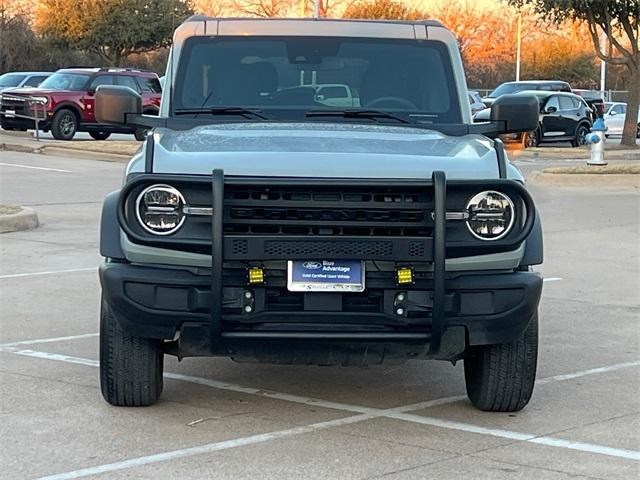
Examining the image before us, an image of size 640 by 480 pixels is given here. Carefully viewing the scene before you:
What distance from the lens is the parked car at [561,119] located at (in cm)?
3331

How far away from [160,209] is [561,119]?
29.5 metres

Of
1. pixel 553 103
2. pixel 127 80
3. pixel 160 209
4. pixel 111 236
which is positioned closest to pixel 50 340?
pixel 111 236

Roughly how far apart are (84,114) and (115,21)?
85.8 feet

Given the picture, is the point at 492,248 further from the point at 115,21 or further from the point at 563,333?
the point at 115,21

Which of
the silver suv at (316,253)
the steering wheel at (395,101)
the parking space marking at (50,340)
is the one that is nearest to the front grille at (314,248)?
the silver suv at (316,253)

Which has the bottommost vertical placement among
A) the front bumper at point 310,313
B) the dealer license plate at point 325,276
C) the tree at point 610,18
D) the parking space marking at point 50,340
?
the parking space marking at point 50,340

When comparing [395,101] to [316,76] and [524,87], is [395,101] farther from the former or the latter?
[524,87]

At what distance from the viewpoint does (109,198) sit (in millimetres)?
5797

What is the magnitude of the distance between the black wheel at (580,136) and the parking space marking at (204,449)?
29083 mm

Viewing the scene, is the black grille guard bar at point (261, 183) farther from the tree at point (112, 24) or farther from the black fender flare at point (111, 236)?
the tree at point (112, 24)

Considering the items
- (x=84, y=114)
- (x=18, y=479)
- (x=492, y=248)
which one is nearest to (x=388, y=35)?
(x=492, y=248)

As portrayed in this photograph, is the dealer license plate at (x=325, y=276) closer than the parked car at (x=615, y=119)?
Yes

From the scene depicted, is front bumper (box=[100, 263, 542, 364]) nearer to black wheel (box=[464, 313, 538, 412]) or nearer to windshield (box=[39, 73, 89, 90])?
black wheel (box=[464, 313, 538, 412])

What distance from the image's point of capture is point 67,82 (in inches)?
1174
